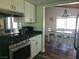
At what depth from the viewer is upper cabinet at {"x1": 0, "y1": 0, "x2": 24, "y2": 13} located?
2.39 meters

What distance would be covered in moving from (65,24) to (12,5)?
292 inches

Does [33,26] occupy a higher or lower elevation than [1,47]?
higher

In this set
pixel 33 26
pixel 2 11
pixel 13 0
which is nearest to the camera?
pixel 2 11

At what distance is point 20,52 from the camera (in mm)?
2721

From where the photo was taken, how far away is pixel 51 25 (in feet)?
32.1

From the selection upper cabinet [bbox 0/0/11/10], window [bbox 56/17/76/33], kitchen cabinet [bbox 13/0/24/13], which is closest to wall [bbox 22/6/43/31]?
kitchen cabinet [bbox 13/0/24/13]

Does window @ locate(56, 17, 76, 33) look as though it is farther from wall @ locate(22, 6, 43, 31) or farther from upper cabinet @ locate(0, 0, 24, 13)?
upper cabinet @ locate(0, 0, 24, 13)

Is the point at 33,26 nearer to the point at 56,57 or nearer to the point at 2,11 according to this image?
the point at 56,57

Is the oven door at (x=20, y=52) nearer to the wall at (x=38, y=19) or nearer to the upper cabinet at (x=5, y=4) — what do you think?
the upper cabinet at (x=5, y=4)

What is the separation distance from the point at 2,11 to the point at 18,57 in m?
1.19

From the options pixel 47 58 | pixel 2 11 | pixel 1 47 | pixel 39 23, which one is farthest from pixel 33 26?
pixel 1 47

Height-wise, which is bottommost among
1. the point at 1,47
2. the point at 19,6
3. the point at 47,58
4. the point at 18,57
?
the point at 47,58

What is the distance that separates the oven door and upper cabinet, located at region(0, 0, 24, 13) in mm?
1031

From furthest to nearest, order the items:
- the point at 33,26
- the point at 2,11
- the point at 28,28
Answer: the point at 33,26 → the point at 28,28 → the point at 2,11
